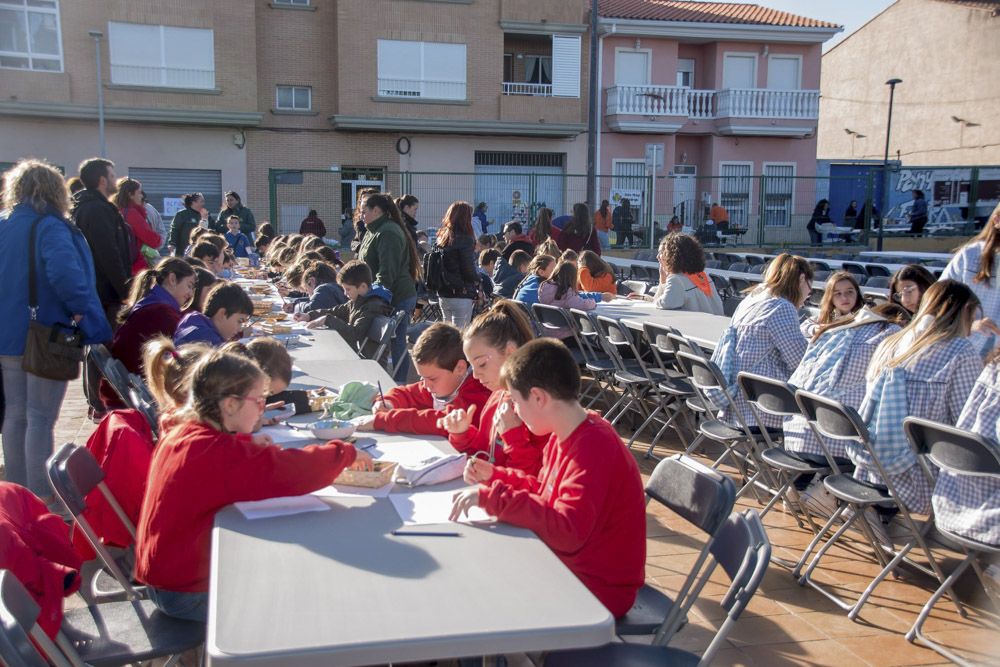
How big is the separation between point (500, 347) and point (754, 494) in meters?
2.51

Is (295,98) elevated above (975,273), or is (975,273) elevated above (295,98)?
(295,98)

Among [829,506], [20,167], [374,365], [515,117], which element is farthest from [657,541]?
[515,117]

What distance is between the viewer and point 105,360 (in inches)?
167

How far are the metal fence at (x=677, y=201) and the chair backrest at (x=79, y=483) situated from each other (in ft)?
48.6

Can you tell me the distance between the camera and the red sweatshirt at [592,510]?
7.54 feet

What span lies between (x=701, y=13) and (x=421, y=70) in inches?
354

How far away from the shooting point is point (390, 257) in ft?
23.5

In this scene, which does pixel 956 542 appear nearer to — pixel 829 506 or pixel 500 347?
pixel 829 506

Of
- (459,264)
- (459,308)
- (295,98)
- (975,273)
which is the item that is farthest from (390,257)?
(295,98)

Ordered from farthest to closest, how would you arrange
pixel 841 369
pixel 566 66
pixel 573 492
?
pixel 566 66 → pixel 841 369 → pixel 573 492

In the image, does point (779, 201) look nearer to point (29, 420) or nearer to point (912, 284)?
point (912, 284)

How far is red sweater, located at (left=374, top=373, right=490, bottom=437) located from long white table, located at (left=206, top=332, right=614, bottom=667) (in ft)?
3.31

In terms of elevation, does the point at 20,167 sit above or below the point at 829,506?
above

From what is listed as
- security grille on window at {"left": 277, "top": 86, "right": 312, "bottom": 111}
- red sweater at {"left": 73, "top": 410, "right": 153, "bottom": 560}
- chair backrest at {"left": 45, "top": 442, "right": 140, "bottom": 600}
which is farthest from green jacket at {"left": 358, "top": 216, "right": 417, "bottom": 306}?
security grille on window at {"left": 277, "top": 86, "right": 312, "bottom": 111}
